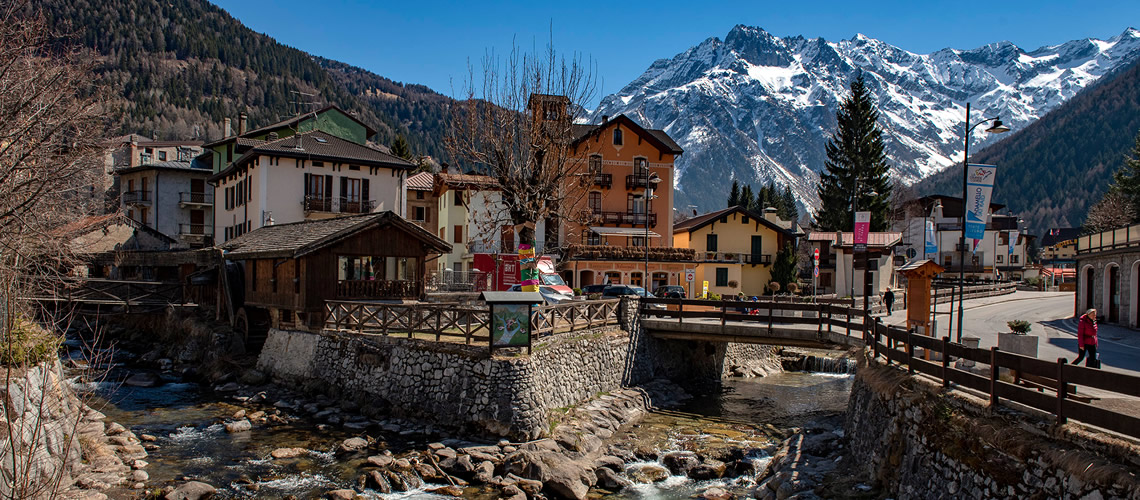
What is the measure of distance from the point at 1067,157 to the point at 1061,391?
19907cm

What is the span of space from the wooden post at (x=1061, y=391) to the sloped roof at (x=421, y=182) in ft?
182

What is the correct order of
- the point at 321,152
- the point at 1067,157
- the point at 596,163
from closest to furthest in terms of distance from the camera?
the point at 321,152, the point at 596,163, the point at 1067,157

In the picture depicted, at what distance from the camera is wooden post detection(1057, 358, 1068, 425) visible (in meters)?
10.6

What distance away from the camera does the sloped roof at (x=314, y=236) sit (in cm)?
2775

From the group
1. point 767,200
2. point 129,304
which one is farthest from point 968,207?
point 767,200

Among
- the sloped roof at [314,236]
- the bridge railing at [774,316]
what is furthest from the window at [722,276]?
the sloped roof at [314,236]

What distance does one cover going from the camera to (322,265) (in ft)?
92.7

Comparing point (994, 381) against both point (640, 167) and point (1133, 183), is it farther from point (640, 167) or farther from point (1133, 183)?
point (1133, 183)

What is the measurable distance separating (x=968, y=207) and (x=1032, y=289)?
197 feet

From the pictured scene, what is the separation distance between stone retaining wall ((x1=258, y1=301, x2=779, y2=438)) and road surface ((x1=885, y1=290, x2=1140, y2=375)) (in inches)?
465

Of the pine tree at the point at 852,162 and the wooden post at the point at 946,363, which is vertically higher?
the pine tree at the point at 852,162

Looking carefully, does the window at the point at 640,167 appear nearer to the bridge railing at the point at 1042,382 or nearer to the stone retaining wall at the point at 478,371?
the stone retaining wall at the point at 478,371

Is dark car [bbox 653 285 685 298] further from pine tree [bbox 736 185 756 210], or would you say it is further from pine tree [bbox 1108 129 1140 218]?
pine tree [bbox 736 185 756 210]

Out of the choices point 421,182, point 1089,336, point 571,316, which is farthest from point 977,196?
A: point 421,182
